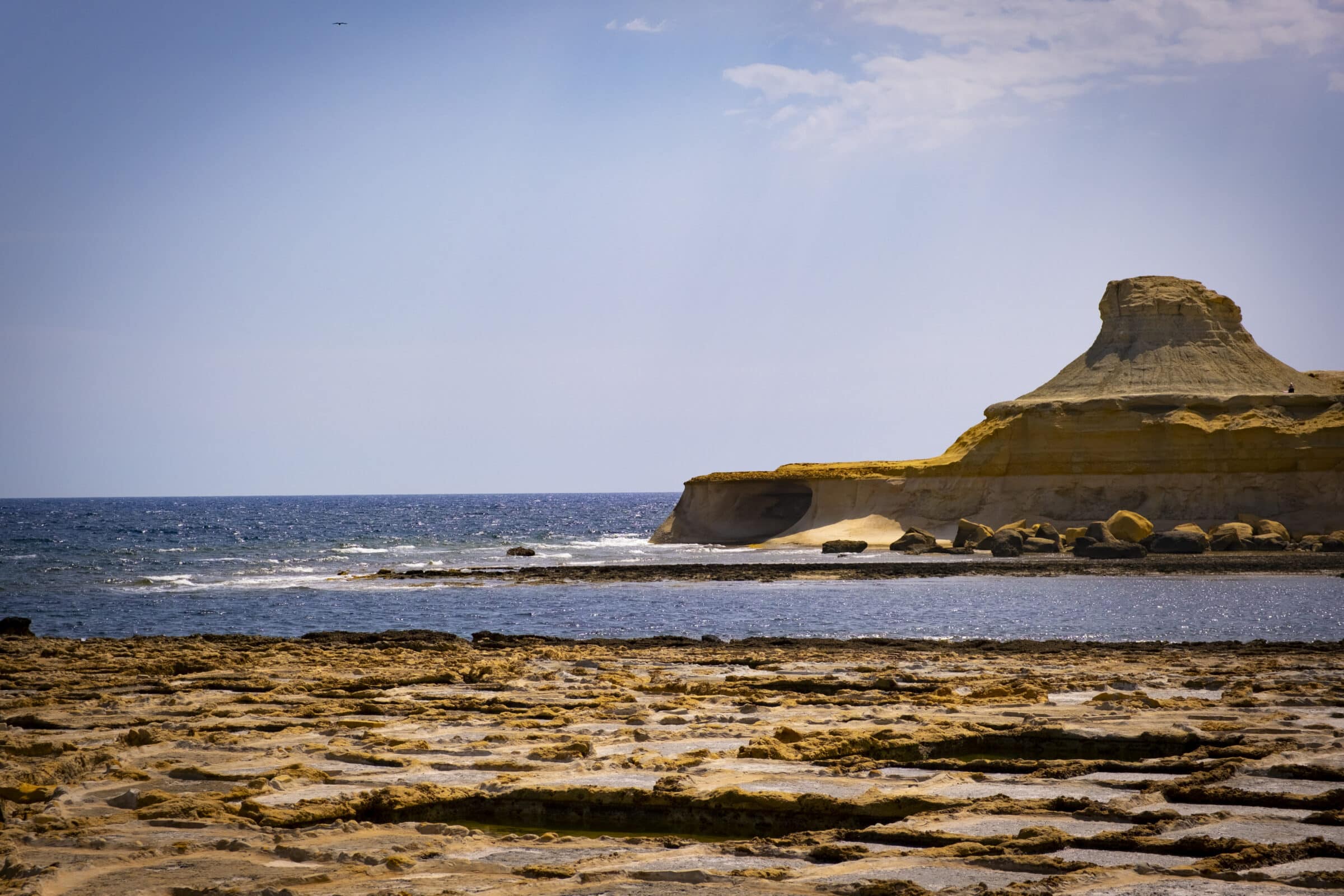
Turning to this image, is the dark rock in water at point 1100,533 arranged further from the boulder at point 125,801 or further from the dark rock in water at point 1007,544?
the boulder at point 125,801

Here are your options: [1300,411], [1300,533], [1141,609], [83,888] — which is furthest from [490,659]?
[1300,411]

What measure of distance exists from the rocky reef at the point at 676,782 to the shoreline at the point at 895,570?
851 inches

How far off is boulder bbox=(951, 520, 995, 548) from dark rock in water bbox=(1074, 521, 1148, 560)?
4599 millimetres

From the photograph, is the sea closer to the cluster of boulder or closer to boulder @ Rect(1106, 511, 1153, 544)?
the cluster of boulder

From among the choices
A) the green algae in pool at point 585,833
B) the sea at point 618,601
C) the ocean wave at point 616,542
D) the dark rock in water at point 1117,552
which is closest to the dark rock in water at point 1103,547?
the dark rock in water at point 1117,552

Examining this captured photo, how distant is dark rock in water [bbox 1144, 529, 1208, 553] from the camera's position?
139 ft

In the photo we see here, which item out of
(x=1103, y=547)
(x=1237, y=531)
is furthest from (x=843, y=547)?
(x=1237, y=531)

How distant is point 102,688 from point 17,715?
7.87ft

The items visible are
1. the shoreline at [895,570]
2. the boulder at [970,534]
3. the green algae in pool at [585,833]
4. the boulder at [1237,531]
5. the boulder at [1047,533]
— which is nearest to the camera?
the green algae in pool at [585,833]

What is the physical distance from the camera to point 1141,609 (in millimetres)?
24734

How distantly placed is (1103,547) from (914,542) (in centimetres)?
893

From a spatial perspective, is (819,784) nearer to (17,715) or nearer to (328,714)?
(328,714)

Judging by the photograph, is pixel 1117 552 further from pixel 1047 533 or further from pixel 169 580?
pixel 169 580

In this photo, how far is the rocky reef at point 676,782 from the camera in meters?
6.10
